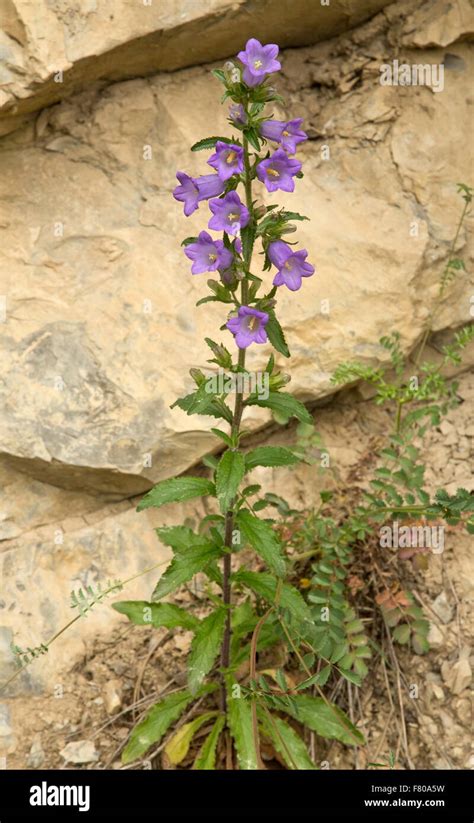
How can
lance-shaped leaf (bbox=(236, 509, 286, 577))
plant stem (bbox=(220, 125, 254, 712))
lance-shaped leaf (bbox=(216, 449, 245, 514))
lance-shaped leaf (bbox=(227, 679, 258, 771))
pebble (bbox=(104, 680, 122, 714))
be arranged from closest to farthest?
plant stem (bbox=(220, 125, 254, 712)) < lance-shaped leaf (bbox=(216, 449, 245, 514)) < lance-shaped leaf (bbox=(236, 509, 286, 577)) < lance-shaped leaf (bbox=(227, 679, 258, 771)) < pebble (bbox=(104, 680, 122, 714))

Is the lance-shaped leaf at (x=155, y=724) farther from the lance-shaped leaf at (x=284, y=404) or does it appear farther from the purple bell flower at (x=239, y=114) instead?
the purple bell flower at (x=239, y=114)

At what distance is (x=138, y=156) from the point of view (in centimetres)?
532

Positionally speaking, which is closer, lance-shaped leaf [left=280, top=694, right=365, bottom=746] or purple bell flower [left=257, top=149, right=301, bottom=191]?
purple bell flower [left=257, top=149, right=301, bottom=191]

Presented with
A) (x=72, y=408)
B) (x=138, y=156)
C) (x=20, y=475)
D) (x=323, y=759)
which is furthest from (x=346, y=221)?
(x=323, y=759)

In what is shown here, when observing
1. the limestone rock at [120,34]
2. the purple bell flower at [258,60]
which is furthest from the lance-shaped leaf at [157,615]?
the limestone rock at [120,34]

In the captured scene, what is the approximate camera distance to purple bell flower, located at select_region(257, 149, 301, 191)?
3.28 m

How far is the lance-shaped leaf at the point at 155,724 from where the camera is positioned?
4254 mm

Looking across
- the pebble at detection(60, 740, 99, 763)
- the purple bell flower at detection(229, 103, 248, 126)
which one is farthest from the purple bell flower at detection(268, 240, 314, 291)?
the pebble at detection(60, 740, 99, 763)

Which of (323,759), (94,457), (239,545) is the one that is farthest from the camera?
(94,457)

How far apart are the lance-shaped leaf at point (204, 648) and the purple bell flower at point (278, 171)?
2032mm

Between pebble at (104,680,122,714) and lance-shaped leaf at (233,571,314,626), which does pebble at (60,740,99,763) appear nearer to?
pebble at (104,680,122,714)

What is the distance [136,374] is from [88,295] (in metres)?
0.58

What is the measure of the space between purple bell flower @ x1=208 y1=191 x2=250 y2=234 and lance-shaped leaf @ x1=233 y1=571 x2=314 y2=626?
1.66 meters

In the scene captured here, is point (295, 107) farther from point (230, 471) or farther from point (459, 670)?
point (459, 670)
